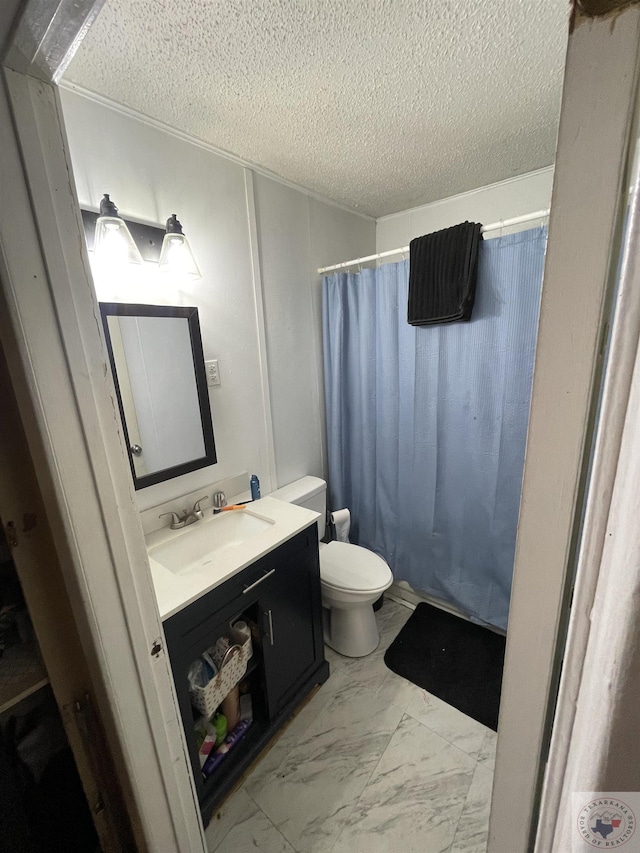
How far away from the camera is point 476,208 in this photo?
1.92 m

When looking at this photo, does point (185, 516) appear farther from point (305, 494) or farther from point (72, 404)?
point (72, 404)

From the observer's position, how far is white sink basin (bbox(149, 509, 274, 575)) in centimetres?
133

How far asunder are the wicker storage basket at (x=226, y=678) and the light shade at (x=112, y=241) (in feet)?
4.45

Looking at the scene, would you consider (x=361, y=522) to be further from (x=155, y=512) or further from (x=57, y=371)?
(x=57, y=371)

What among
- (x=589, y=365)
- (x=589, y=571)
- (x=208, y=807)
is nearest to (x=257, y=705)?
(x=208, y=807)

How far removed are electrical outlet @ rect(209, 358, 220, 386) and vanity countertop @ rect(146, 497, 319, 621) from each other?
58 cm

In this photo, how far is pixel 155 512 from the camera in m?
1.43

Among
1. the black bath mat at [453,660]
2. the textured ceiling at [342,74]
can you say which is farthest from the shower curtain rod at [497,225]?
the black bath mat at [453,660]

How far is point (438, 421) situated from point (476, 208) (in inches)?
46.6

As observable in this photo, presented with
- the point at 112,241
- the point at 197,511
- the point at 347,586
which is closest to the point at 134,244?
the point at 112,241

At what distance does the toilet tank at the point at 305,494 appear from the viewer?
1825 mm

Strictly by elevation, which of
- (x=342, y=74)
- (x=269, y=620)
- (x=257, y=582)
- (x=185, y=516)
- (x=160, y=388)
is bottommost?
(x=269, y=620)

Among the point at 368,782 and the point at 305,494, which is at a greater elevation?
the point at 305,494

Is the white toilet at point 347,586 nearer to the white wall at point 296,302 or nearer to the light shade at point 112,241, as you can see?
the white wall at point 296,302
